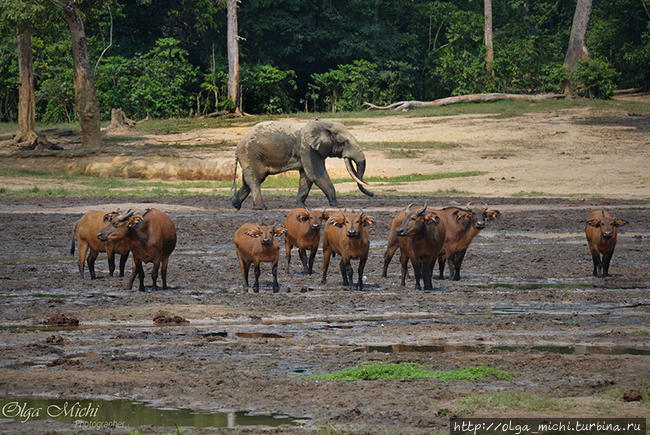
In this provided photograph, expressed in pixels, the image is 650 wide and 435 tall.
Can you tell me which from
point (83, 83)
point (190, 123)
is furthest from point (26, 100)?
point (190, 123)

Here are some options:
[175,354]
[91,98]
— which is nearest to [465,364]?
[175,354]

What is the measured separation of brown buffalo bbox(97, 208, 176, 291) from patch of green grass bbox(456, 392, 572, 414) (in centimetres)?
744

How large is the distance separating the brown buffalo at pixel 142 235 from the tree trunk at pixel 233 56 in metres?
30.5

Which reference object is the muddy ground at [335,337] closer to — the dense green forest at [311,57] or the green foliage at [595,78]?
the green foliage at [595,78]

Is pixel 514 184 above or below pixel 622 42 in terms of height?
below

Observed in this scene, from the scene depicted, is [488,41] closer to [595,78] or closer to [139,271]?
[595,78]

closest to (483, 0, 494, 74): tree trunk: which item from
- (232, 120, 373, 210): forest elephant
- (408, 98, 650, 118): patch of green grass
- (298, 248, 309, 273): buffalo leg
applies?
(408, 98, 650, 118): patch of green grass

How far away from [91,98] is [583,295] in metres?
25.7

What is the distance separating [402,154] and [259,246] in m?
21.9

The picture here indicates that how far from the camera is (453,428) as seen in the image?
7.96 m

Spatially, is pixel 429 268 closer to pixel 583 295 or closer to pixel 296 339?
pixel 583 295

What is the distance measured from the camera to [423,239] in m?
15.3

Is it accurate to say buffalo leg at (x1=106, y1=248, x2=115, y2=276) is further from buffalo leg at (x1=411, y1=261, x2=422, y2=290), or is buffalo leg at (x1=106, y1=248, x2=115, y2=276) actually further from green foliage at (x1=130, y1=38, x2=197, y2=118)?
green foliage at (x1=130, y1=38, x2=197, y2=118)

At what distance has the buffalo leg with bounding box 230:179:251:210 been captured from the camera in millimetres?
27312
